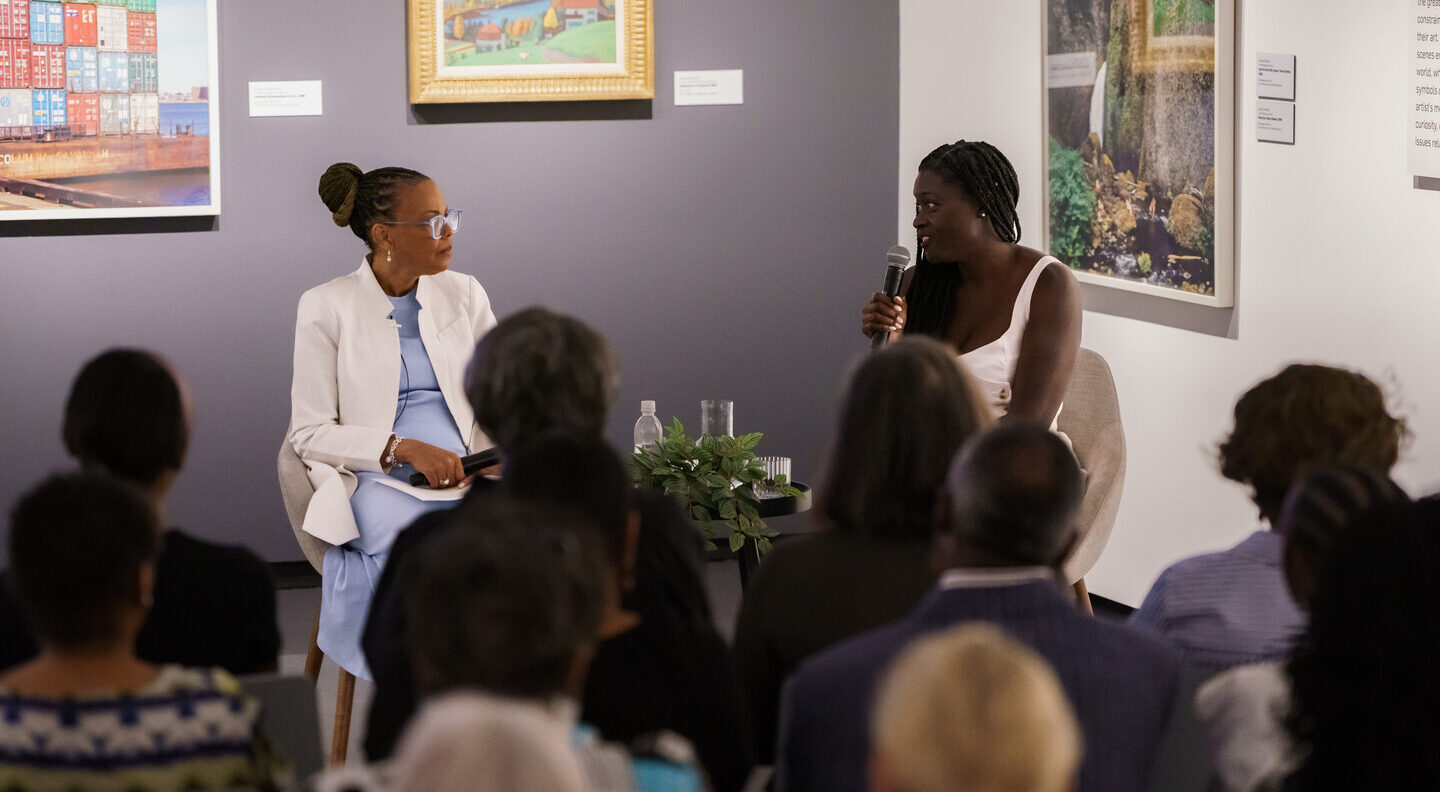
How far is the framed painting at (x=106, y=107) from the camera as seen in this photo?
544 centimetres

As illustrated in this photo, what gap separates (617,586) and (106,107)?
4.44 metres

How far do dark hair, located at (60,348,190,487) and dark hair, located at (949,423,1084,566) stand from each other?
1.19m

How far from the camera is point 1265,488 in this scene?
2172 mm

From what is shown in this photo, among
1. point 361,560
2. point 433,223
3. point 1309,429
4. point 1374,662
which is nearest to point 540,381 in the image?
point 1309,429

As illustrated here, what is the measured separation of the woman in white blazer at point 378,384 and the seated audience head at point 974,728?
2.78 metres

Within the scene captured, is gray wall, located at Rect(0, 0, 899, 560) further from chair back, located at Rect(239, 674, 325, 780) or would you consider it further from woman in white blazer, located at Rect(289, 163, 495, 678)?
chair back, located at Rect(239, 674, 325, 780)

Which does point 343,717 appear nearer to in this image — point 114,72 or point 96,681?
point 96,681

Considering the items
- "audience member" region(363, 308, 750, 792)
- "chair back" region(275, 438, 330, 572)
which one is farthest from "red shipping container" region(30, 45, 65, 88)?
"audience member" region(363, 308, 750, 792)

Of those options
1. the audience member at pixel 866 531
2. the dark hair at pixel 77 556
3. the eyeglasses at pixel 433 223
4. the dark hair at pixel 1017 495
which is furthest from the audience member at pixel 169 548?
the eyeglasses at pixel 433 223

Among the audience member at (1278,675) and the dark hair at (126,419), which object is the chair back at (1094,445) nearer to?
the audience member at (1278,675)

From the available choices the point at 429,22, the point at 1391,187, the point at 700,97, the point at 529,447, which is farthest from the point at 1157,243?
the point at 529,447

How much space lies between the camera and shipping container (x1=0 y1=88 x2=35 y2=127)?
5.43 metres

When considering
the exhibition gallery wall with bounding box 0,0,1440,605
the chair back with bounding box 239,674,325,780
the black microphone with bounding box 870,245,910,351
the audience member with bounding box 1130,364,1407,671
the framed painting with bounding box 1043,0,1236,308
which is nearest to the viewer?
the chair back with bounding box 239,674,325,780

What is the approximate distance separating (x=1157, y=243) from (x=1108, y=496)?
111 centimetres
